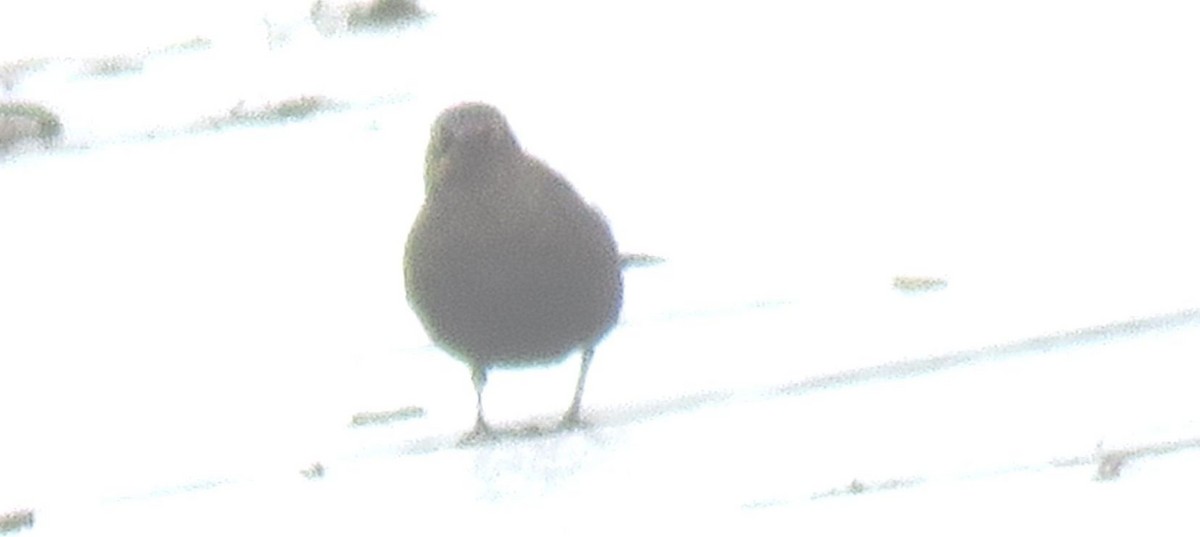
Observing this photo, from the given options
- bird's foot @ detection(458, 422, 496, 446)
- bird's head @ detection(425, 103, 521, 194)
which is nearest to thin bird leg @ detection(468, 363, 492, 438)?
bird's foot @ detection(458, 422, 496, 446)

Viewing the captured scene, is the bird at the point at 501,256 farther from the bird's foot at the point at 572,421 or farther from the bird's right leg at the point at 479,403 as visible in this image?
the bird's foot at the point at 572,421

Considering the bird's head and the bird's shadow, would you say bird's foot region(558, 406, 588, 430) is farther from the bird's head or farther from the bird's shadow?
the bird's head

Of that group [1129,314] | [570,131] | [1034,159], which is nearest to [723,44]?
[570,131]

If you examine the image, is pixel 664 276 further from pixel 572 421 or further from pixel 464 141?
pixel 572 421

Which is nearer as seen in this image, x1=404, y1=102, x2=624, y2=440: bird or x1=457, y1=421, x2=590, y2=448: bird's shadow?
x1=457, y1=421, x2=590, y2=448: bird's shadow

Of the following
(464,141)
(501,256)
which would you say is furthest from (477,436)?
(501,256)

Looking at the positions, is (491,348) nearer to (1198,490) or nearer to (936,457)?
(936,457)
